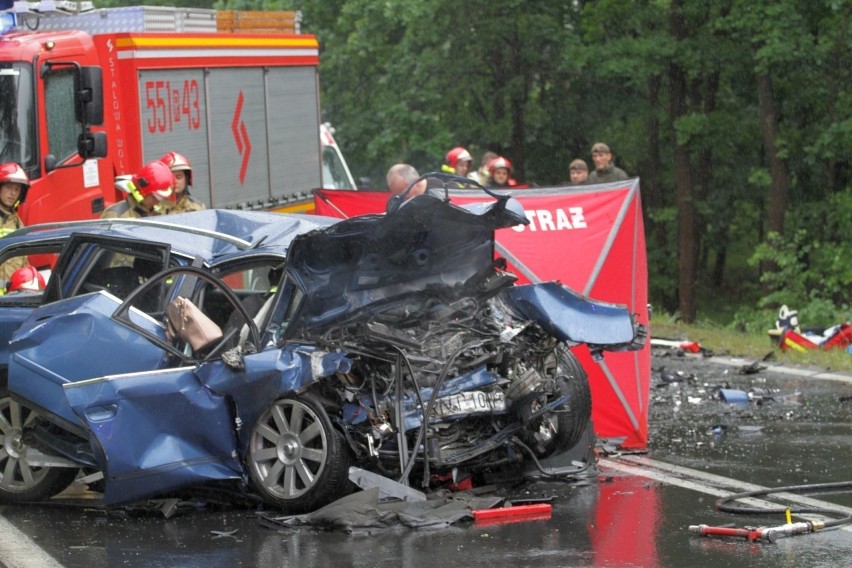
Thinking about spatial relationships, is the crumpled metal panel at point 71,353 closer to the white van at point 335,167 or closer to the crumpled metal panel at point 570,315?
the crumpled metal panel at point 570,315

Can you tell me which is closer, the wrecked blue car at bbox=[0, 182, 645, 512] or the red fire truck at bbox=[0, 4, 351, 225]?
the wrecked blue car at bbox=[0, 182, 645, 512]

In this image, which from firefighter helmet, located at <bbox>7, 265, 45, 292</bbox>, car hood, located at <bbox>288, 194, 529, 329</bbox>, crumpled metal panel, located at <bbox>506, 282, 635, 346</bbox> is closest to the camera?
car hood, located at <bbox>288, 194, 529, 329</bbox>

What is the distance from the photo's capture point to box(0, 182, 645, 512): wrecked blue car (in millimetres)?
8195

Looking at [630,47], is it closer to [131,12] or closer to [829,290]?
[829,290]

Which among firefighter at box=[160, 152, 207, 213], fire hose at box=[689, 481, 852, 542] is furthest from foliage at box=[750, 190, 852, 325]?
fire hose at box=[689, 481, 852, 542]

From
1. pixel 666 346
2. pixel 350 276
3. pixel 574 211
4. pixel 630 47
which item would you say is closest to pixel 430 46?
pixel 630 47

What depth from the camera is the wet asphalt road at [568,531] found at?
732 centimetres

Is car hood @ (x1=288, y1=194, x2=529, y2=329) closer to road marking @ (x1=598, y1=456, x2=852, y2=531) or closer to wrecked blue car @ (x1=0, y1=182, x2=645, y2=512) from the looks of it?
wrecked blue car @ (x1=0, y1=182, x2=645, y2=512)

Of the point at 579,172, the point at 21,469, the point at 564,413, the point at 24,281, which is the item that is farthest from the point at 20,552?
the point at 579,172

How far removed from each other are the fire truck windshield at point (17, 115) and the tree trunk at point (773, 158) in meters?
17.8

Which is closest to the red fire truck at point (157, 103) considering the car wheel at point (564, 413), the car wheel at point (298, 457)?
the car wheel at point (298, 457)

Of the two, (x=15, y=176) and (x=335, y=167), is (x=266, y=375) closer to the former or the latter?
(x=15, y=176)

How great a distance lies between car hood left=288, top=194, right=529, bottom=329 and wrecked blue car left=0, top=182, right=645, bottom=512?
0.01 m

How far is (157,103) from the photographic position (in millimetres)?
→ 14570
